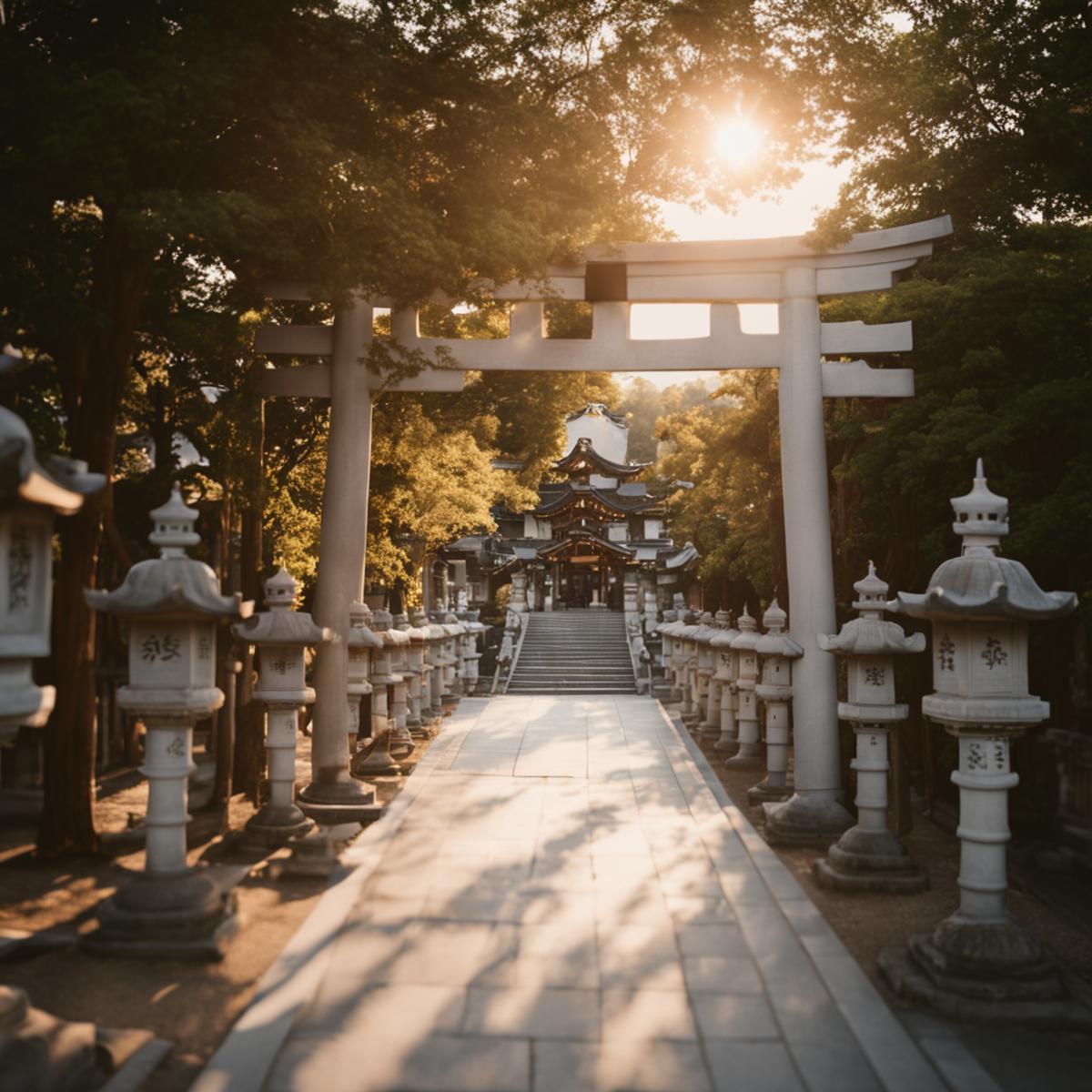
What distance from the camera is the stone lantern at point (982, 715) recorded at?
20.0 feet

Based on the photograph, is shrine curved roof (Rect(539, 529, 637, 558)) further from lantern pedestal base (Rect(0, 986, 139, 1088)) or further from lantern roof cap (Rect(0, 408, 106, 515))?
lantern pedestal base (Rect(0, 986, 139, 1088))

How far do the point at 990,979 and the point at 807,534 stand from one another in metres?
5.53

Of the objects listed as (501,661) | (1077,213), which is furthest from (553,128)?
(501,661)

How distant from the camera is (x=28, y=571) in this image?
16.6 ft

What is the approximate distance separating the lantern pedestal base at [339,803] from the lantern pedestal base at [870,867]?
4390 mm

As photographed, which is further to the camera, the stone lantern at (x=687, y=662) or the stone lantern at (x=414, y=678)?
the stone lantern at (x=687, y=662)

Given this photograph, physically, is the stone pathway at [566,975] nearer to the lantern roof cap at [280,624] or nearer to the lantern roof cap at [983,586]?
the lantern roof cap at [280,624]

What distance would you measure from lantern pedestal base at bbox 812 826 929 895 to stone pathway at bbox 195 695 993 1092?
42cm

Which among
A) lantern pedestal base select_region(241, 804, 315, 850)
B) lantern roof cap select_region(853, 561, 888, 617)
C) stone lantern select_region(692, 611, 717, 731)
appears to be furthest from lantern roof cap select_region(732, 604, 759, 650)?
lantern pedestal base select_region(241, 804, 315, 850)

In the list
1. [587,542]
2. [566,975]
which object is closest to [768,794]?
[566,975]

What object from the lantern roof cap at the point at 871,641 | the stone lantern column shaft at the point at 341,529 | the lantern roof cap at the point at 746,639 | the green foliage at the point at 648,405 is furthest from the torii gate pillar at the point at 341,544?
the green foliage at the point at 648,405

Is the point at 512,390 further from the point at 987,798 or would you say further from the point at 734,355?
the point at 987,798

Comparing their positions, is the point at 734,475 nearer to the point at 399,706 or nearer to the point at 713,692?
the point at 713,692

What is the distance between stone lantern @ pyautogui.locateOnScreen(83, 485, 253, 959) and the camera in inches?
264
